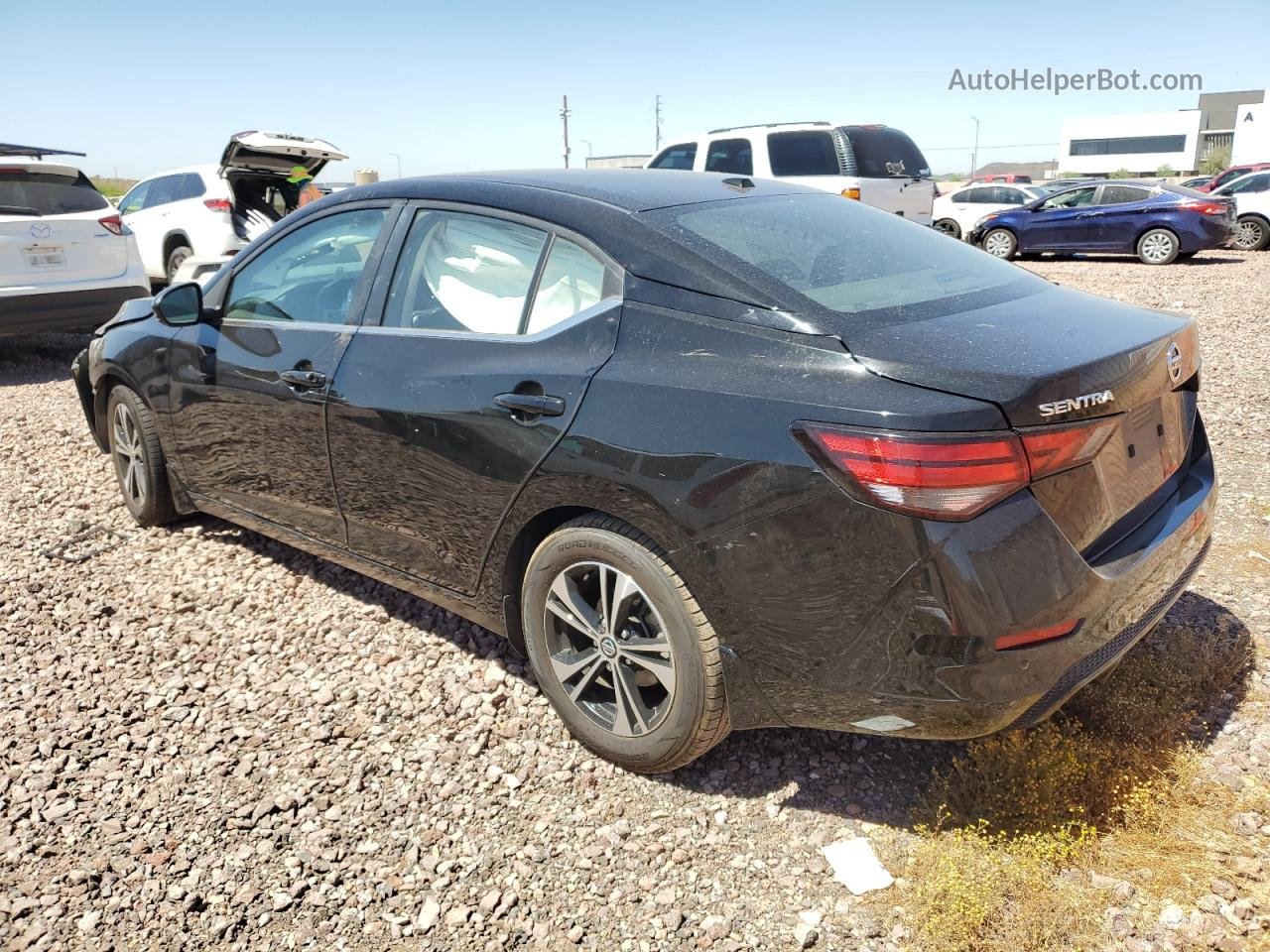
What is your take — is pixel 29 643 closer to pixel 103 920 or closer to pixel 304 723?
pixel 304 723

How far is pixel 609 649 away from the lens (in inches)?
107

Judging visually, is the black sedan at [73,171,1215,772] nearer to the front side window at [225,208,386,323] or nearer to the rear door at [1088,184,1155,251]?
the front side window at [225,208,386,323]

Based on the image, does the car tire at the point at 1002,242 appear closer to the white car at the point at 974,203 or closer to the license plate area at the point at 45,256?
the white car at the point at 974,203

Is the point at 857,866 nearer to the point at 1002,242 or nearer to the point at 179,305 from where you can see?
the point at 179,305

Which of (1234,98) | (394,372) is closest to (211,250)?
(394,372)

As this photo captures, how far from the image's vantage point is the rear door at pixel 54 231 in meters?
7.98

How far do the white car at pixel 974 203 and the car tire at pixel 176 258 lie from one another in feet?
47.7

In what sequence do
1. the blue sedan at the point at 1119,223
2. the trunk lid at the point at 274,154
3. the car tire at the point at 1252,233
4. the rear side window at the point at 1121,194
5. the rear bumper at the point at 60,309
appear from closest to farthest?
1. the rear bumper at the point at 60,309
2. the trunk lid at the point at 274,154
3. the blue sedan at the point at 1119,223
4. the rear side window at the point at 1121,194
5. the car tire at the point at 1252,233

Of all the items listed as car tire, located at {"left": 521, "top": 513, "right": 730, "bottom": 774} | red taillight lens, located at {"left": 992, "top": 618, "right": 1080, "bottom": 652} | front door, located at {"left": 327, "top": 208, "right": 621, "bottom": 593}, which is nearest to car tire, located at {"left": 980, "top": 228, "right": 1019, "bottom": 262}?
front door, located at {"left": 327, "top": 208, "right": 621, "bottom": 593}

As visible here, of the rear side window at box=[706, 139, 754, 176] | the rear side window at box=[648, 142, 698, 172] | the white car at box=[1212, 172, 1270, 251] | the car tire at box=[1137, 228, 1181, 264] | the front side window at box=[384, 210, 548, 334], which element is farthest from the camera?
the white car at box=[1212, 172, 1270, 251]

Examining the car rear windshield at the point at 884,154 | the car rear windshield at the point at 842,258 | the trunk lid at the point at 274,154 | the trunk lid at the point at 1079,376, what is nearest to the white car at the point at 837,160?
the car rear windshield at the point at 884,154

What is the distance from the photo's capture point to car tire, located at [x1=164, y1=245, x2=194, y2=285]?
41.3 feet

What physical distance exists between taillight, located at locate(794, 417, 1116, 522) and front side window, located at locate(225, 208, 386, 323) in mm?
2056

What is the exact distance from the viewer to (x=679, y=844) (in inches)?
101
